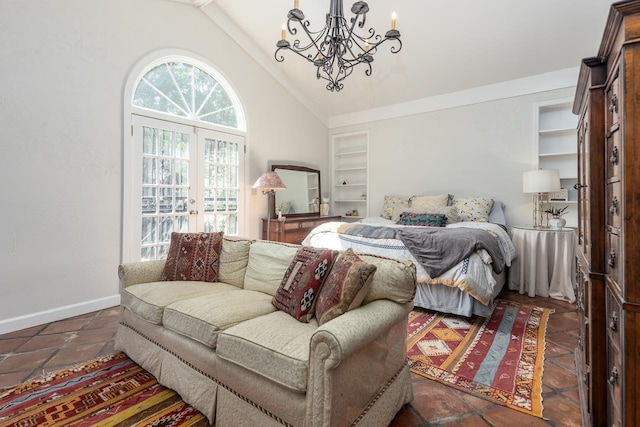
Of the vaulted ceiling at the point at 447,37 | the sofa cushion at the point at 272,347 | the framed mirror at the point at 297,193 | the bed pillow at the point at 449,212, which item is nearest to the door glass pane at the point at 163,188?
the framed mirror at the point at 297,193

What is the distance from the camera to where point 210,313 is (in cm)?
167

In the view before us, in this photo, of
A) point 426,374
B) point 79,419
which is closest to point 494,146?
point 426,374

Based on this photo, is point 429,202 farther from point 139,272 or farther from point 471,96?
point 139,272

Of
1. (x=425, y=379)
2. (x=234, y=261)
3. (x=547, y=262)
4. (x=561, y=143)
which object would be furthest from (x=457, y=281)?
(x=561, y=143)

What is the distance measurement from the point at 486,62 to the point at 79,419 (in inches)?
201

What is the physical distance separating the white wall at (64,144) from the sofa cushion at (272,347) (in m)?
2.40

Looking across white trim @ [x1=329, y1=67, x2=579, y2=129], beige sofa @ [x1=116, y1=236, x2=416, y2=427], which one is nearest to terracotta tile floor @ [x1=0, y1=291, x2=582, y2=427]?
beige sofa @ [x1=116, y1=236, x2=416, y2=427]

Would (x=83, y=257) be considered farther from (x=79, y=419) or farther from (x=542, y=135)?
(x=542, y=135)

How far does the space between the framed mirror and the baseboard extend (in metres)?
2.43

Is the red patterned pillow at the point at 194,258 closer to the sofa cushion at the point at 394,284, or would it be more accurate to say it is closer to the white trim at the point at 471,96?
the sofa cushion at the point at 394,284

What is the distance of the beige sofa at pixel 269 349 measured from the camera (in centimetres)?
120

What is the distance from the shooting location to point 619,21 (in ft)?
3.37

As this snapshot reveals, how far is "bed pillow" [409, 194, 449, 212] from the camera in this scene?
4.46m

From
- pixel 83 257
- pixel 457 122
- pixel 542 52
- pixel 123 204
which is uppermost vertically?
pixel 542 52
